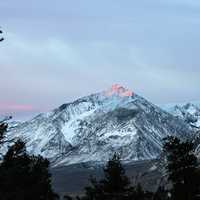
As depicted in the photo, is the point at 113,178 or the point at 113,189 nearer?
the point at 113,189

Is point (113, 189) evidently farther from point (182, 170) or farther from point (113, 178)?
point (182, 170)

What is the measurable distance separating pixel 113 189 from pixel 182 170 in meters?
4.45

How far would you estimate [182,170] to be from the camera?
111ft

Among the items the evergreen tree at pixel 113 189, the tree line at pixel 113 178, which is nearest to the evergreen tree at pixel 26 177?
the tree line at pixel 113 178

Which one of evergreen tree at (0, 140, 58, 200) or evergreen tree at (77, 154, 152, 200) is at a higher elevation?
evergreen tree at (0, 140, 58, 200)

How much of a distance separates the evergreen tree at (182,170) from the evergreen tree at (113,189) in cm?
276

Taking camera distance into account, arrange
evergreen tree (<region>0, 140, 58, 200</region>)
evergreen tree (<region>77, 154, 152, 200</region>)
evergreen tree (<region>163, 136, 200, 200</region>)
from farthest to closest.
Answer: evergreen tree (<region>163, 136, 200, 200</region>)
evergreen tree (<region>77, 154, 152, 200</region>)
evergreen tree (<region>0, 140, 58, 200</region>)

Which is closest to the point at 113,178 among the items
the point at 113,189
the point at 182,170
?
the point at 113,189

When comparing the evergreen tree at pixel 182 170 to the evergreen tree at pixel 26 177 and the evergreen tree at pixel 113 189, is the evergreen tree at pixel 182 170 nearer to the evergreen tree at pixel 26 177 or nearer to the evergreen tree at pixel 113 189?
the evergreen tree at pixel 113 189

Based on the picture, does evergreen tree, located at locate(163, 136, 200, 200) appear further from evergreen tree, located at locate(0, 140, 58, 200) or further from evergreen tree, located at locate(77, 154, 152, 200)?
evergreen tree, located at locate(0, 140, 58, 200)

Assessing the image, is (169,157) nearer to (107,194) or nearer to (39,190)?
(107,194)

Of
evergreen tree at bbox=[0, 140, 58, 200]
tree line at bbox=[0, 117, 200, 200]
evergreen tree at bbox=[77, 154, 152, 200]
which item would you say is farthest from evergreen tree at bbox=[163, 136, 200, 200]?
evergreen tree at bbox=[0, 140, 58, 200]

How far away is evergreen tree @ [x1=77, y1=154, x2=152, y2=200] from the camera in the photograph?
30.9 m

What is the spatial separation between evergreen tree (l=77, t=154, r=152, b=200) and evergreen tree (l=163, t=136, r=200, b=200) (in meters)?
2.76
